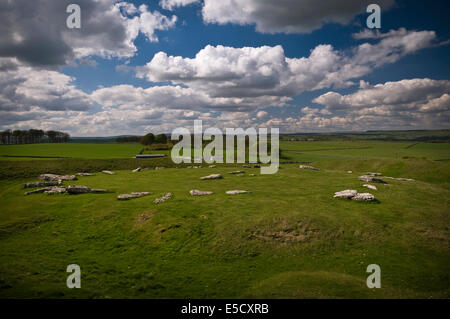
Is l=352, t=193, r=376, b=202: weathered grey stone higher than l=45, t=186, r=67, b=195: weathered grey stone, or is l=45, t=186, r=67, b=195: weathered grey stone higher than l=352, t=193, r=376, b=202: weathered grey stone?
l=45, t=186, r=67, b=195: weathered grey stone

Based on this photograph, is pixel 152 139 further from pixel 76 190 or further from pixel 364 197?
pixel 364 197

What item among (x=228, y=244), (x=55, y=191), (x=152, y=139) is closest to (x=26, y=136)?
(x=152, y=139)

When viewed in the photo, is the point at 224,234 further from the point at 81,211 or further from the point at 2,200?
the point at 2,200

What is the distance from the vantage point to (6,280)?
13820 mm

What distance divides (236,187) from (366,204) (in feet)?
56.8

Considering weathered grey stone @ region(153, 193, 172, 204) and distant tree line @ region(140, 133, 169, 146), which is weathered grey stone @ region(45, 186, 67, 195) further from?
distant tree line @ region(140, 133, 169, 146)

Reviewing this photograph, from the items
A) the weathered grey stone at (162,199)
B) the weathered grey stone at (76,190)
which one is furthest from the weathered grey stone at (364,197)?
the weathered grey stone at (76,190)

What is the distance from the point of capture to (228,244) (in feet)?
65.8

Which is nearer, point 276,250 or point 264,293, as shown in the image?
point 264,293

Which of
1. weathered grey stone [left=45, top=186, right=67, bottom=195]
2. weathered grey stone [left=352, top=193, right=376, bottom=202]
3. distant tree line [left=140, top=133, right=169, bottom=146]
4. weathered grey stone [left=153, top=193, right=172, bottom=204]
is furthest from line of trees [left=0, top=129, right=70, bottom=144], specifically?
weathered grey stone [left=352, top=193, right=376, bottom=202]

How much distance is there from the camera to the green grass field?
48.1ft
